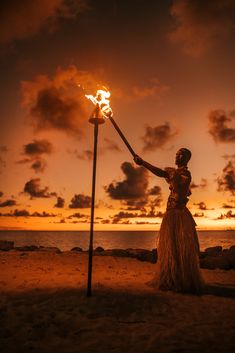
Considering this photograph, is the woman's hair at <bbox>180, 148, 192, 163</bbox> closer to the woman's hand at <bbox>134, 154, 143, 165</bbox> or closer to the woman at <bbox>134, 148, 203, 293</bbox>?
the woman at <bbox>134, 148, 203, 293</bbox>

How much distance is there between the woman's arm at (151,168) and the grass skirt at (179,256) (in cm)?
96

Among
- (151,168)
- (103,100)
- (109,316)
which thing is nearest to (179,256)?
(151,168)

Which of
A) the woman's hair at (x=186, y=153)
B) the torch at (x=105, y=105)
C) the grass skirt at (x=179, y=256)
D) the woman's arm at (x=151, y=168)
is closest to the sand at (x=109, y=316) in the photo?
the grass skirt at (x=179, y=256)

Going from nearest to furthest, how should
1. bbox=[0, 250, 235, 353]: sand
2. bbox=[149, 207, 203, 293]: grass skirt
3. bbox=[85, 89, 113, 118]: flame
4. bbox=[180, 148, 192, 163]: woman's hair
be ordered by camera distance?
bbox=[0, 250, 235, 353]: sand
bbox=[85, 89, 113, 118]: flame
bbox=[149, 207, 203, 293]: grass skirt
bbox=[180, 148, 192, 163]: woman's hair

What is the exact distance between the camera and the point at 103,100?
26.9 ft

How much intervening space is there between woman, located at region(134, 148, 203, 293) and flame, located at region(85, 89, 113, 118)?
1.32 metres

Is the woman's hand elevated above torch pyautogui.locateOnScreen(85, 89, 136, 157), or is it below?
below

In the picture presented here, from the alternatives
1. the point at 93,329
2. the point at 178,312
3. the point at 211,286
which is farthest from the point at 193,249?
the point at 93,329

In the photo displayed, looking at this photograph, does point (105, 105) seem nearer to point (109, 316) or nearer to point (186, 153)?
point (186, 153)

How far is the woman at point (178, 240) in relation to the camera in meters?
8.34

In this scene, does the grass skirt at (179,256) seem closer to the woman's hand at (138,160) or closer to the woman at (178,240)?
the woman at (178,240)

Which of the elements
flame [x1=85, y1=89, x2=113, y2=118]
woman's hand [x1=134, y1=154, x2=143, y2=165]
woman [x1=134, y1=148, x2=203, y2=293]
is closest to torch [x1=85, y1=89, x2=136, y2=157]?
flame [x1=85, y1=89, x2=113, y2=118]

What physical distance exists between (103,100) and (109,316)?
15.9 ft

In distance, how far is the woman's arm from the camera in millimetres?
8508
